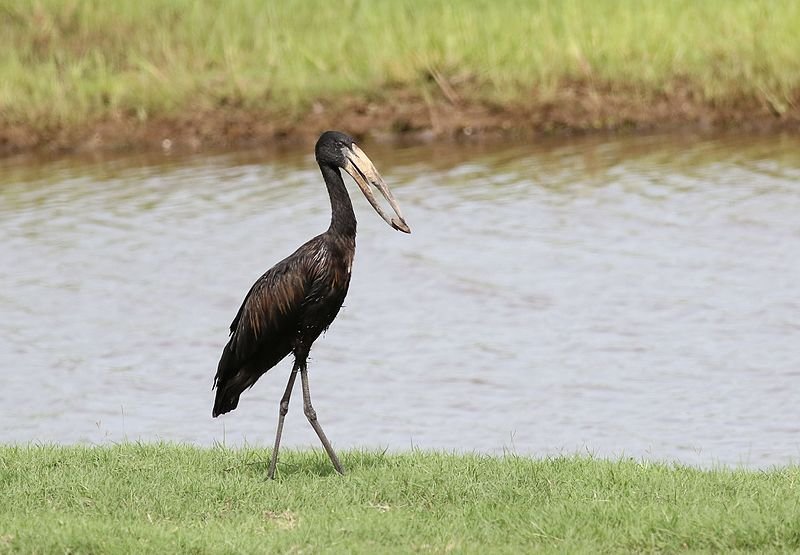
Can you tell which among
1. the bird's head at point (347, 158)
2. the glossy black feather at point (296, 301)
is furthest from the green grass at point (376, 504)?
the bird's head at point (347, 158)

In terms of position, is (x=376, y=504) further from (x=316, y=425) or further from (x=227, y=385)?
(x=227, y=385)

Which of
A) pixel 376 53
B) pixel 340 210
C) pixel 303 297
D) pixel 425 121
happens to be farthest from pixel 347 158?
pixel 376 53

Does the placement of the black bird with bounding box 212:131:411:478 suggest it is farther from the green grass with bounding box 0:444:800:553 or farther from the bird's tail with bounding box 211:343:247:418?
the green grass with bounding box 0:444:800:553

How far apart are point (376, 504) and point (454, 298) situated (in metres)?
5.68

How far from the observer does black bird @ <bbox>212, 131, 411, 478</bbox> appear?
296 inches

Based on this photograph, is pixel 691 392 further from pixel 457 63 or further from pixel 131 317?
pixel 457 63

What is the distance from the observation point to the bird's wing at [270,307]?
755 centimetres

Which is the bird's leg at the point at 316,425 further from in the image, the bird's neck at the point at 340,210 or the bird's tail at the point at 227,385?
the bird's neck at the point at 340,210

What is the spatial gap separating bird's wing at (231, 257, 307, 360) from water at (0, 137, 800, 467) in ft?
4.55

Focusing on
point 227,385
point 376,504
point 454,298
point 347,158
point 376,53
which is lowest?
point 454,298

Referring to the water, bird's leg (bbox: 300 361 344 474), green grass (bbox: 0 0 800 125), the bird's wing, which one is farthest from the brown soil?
the bird's wing

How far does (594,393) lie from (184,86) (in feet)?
30.1

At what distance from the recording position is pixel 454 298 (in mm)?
12508

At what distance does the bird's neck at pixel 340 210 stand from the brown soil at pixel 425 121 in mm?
9688
